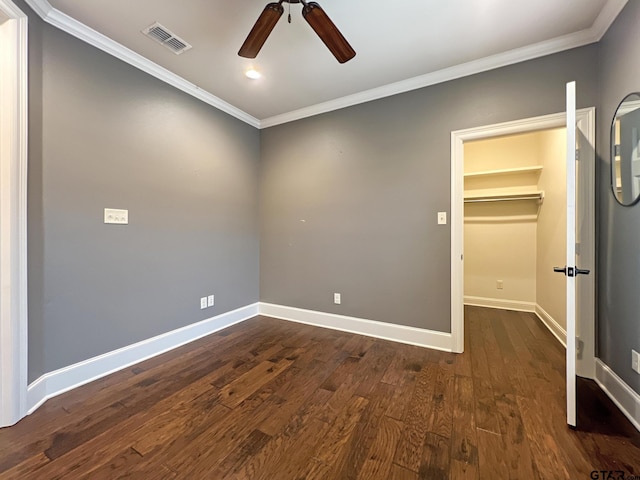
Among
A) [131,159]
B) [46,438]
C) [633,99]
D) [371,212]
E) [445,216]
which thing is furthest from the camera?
[371,212]

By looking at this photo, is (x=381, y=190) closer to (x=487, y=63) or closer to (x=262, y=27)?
(x=487, y=63)

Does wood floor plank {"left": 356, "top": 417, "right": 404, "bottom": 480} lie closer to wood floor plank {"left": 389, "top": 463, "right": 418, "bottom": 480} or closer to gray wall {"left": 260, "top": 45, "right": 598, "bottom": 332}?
wood floor plank {"left": 389, "top": 463, "right": 418, "bottom": 480}

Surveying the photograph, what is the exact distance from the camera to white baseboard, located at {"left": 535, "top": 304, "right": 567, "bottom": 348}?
2.68m

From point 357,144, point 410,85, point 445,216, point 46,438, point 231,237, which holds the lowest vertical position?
point 46,438

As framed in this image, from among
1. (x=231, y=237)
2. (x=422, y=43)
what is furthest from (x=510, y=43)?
(x=231, y=237)

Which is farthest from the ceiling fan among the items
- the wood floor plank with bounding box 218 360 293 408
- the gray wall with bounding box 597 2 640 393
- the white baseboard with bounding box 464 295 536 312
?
the white baseboard with bounding box 464 295 536 312

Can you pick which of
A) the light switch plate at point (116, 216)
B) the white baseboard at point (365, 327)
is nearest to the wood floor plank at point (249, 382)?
the white baseboard at point (365, 327)

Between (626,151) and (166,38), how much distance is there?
3480 mm

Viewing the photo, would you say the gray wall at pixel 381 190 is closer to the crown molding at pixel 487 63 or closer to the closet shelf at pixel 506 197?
the crown molding at pixel 487 63

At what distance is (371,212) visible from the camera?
294 cm

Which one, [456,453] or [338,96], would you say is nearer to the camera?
[456,453]

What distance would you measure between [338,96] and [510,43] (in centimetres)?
162

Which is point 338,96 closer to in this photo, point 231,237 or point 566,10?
point 566,10

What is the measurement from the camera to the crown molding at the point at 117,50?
1.79 meters
